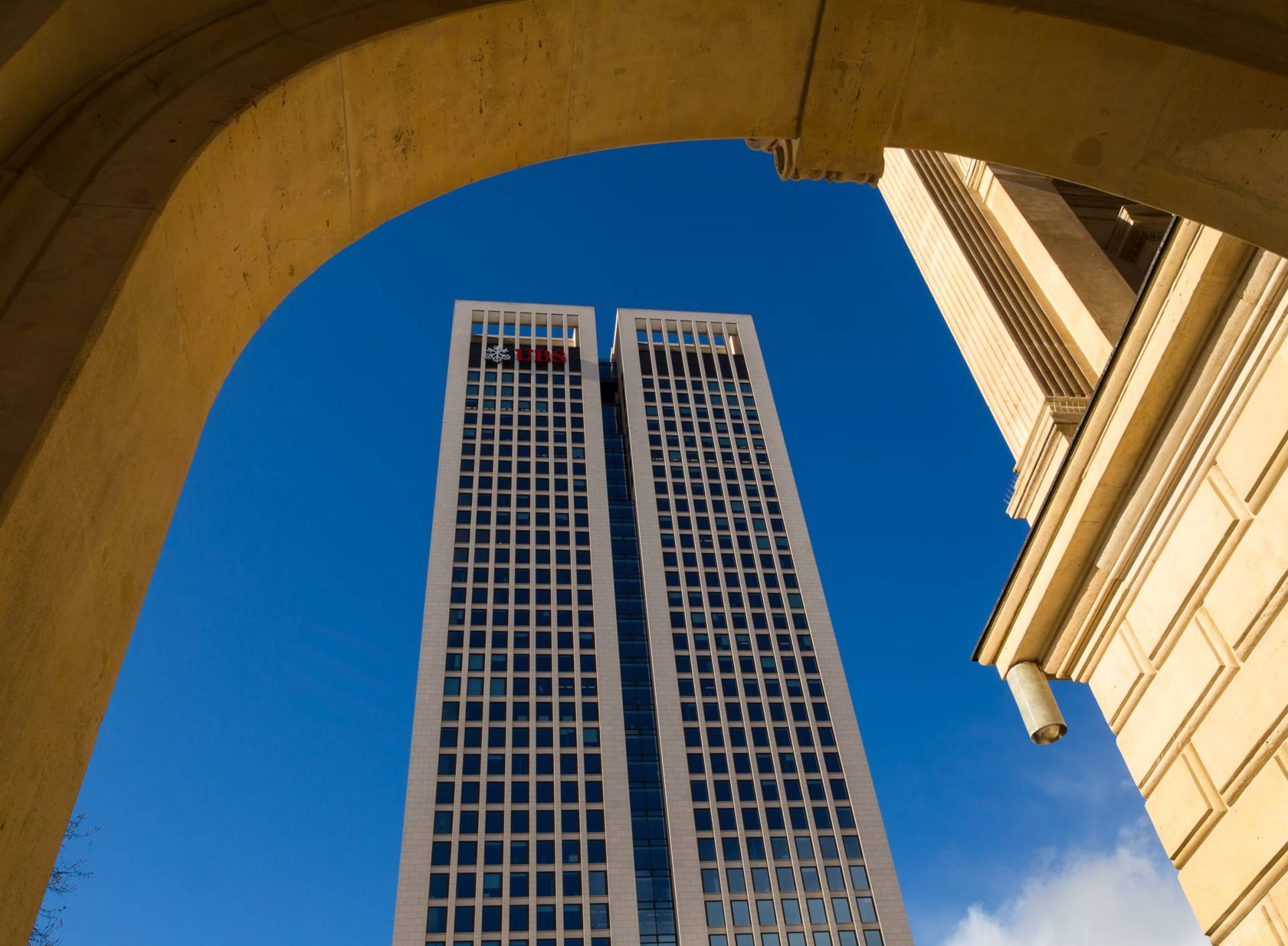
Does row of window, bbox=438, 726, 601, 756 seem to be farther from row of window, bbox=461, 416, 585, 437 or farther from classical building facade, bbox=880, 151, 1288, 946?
classical building facade, bbox=880, 151, 1288, 946

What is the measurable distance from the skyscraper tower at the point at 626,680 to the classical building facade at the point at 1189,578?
6683 cm

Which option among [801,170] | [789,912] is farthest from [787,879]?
[801,170]

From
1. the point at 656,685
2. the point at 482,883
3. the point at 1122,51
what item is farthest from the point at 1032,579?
the point at 656,685

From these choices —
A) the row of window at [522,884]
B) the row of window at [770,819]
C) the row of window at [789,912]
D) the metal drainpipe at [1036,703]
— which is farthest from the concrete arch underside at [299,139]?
the row of window at [770,819]

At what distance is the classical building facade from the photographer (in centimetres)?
695

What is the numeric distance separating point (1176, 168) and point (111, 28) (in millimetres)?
5568

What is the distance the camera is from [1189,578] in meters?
7.84

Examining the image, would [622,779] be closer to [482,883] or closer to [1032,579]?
[482,883]

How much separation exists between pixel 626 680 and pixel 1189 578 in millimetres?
82972

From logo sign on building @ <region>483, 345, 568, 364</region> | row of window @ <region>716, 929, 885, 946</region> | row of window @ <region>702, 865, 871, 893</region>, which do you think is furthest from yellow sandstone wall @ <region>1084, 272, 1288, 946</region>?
logo sign on building @ <region>483, 345, 568, 364</region>

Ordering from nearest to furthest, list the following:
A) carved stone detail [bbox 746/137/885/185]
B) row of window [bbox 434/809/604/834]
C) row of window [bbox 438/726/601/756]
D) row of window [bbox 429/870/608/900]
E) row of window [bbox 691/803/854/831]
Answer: carved stone detail [bbox 746/137/885/185] → row of window [bbox 429/870/608/900] → row of window [bbox 434/809/604/834] → row of window [bbox 691/803/854/831] → row of window [bbox 438/726/601/756]

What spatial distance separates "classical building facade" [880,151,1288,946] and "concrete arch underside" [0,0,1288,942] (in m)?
2.14

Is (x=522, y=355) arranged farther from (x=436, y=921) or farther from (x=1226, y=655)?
(x=1226, y=655)

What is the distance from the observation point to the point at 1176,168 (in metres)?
5.44
